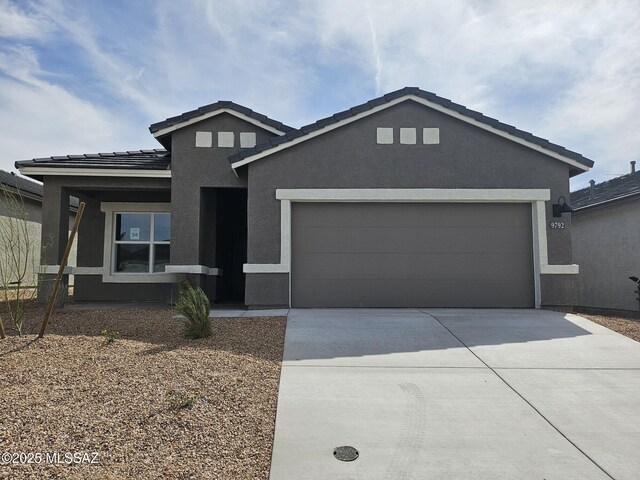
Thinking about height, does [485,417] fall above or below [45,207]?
below

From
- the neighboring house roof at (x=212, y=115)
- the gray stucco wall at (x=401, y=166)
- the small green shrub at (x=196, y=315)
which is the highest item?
the neighboring house roof at (x=212, y=115)

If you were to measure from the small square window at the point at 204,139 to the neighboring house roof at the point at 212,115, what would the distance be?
34cm

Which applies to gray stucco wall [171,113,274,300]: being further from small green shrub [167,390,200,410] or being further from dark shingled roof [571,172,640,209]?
dark shingled roof [571,172,640,209]

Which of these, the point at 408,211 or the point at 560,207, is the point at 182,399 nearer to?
the point at 408,211

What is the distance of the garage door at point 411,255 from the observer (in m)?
10.2

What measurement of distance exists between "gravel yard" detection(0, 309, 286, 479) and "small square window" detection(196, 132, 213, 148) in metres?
5.73

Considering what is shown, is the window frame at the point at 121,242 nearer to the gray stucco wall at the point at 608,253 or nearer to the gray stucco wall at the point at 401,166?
the gray stucco wall at the point at 401,166

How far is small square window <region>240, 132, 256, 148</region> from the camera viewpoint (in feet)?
37.8

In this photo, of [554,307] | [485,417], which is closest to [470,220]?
[554,307]

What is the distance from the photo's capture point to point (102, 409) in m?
4.29

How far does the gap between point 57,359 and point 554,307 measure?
9191 mm

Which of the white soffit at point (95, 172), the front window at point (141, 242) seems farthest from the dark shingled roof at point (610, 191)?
the front window at point (141, 242)

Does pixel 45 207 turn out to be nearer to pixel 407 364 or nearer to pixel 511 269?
pixel 407 364

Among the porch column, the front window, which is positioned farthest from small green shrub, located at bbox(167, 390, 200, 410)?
the front window
